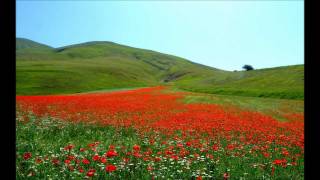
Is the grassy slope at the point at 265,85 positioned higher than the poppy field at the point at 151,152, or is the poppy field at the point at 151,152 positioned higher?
the grassy slope at the point at 265,85

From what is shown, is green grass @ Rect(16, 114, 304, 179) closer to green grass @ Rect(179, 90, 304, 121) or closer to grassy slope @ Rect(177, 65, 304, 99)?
green grass @ Rect(179, 90, 304, 121)

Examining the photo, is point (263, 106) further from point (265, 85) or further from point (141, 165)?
point (265, 85)

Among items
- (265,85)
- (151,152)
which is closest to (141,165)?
(151,152)

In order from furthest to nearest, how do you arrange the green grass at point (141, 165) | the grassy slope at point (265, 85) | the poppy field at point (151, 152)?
1. the grassy slope at point (265, 85)
2. the poppy field at point (151, 152)
3. the green grass at point (141, 165)

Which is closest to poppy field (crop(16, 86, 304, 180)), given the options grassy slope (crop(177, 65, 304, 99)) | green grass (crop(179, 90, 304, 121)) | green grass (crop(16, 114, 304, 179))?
green grass (crop(16, 114, 304, 179))

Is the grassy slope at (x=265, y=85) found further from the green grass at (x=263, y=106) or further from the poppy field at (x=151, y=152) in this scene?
the poppy field at (x=151, y=152)

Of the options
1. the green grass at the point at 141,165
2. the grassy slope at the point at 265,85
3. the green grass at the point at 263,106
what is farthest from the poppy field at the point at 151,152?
the grassy slope at the point at 265,85

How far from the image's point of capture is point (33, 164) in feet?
27.9
